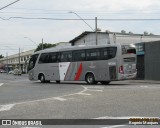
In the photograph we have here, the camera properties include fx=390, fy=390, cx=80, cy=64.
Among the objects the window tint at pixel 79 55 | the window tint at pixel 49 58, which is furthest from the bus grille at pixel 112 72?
the window tint at pixel 49 58

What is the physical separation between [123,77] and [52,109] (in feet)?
59.0

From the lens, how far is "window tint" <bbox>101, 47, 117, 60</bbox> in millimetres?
31263

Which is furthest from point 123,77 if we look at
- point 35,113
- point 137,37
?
point 137,37

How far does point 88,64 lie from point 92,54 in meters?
0.96

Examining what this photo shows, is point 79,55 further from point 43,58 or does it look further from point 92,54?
point 43,58

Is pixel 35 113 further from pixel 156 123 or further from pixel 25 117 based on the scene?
pixel 156 123

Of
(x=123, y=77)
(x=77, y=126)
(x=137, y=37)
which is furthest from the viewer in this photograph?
(x=137, y=37)

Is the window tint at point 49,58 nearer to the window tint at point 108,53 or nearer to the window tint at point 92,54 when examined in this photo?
the window tint at point 92,54

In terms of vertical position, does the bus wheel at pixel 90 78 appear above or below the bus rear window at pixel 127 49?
below

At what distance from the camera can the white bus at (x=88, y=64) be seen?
31.3m

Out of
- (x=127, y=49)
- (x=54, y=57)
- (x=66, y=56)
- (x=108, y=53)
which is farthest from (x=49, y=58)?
(x=127, y=49)

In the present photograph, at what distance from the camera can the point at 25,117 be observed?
39.1ft

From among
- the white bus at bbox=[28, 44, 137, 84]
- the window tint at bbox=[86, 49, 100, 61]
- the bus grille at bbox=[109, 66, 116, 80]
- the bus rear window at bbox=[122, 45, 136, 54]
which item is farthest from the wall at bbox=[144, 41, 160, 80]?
the bus grille at bbox=[109, 66, 116, 80]

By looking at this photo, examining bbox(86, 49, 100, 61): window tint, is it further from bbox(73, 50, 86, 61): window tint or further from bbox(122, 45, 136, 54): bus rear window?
bbox(122, 45, 136, 54): bus rear window
